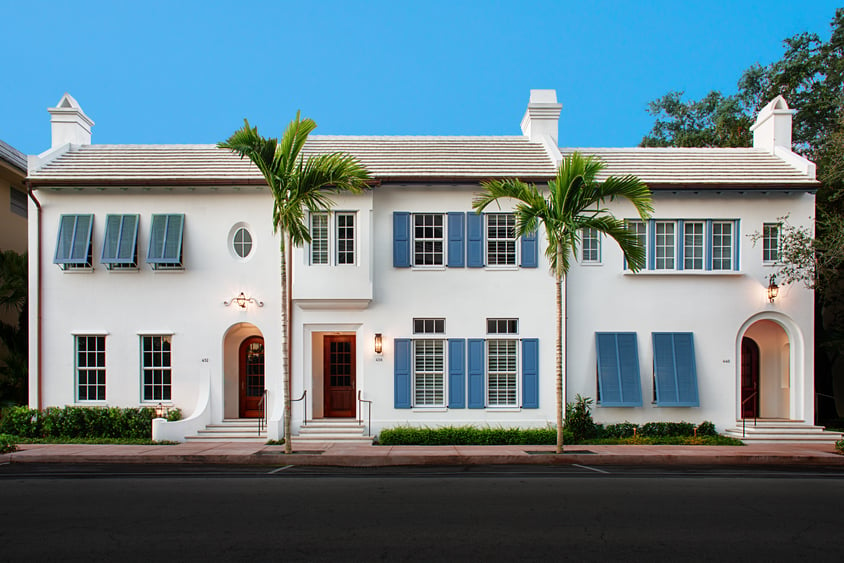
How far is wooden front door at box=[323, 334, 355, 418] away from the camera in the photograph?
1652 cm

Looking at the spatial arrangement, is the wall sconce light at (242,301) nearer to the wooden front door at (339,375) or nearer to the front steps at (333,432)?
the wooden front door at (339,375)

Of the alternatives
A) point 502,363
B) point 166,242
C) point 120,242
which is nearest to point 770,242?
point 502,363

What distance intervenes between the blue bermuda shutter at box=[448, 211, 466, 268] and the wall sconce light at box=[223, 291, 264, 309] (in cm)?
527

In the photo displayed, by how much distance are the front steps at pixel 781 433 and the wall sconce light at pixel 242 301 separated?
13.1 metres

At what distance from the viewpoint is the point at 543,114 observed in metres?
18.2

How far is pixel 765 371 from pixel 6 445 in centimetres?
1996

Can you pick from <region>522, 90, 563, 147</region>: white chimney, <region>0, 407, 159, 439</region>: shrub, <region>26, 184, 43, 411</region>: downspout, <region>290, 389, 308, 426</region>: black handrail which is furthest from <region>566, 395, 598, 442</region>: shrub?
<region>26, 184, 43, 411</region>: downspout

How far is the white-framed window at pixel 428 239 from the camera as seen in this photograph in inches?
622

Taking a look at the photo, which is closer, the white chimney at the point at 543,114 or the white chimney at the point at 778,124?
the white chimney at the point at 778,124

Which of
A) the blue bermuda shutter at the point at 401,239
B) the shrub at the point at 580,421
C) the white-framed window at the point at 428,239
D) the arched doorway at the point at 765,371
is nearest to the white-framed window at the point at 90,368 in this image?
the blue bermuda shutter at the point at 401,239

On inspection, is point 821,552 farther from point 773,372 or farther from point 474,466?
point 773,372

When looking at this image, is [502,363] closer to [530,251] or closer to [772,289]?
[530,251]

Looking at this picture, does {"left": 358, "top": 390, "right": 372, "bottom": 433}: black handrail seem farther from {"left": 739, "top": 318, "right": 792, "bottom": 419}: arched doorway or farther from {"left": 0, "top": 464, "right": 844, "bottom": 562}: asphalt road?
{"left": 739, "top": 318, "right": 792, "bottom": 419}: arched doorway

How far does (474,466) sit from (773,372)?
1018 centimetres
